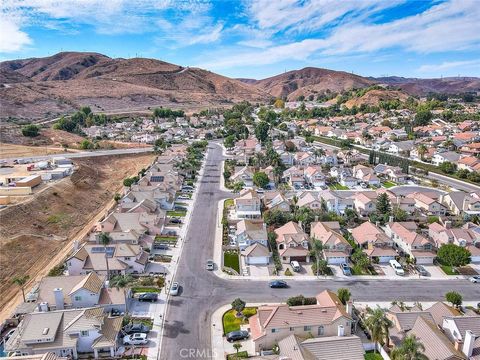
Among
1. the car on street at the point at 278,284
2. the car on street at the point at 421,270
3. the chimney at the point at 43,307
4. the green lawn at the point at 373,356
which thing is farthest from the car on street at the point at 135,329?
the car on street at the point at 421,270

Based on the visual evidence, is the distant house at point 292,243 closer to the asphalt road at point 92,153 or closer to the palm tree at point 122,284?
the palm tree at point 122,284

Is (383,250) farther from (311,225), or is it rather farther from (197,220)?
(197,220)

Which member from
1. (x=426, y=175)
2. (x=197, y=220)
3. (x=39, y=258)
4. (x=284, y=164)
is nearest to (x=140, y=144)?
(x=284, y=164)

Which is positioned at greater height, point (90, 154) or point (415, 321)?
point (90, 154)

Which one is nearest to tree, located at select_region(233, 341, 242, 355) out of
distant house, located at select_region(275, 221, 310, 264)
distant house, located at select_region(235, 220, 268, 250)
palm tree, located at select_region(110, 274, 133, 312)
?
palm tree, located at select_region(110, 274, 133, 312)

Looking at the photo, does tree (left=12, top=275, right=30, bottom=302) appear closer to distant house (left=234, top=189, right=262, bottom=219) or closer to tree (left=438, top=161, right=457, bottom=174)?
distant house (left=234, top=189, right=262, bottom=219)

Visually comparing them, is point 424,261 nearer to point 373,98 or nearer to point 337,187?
point 337,187
